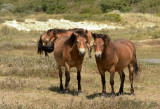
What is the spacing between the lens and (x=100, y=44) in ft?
27.6

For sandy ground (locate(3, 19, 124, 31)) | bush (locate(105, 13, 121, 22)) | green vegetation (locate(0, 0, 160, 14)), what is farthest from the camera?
green vegetation (locate(0, 0, 160, 14))

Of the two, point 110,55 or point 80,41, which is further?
point 80,41

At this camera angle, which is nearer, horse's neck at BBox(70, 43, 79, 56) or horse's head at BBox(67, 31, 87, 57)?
horse's head at BBox(67, 31, 87, 57)

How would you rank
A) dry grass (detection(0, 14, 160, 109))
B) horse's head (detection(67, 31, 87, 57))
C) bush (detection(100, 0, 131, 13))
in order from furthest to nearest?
bush (detection(100, 0, 131, 13)), horse's head (detection(67, 31, 87, 57)), dry grass (detection(0, 14, 160, 109))

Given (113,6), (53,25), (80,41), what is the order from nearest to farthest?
1. (80,41)
2. (53,25)
3. (113,6)

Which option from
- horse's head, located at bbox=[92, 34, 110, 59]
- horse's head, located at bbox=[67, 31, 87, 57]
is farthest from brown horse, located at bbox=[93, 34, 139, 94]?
horse's head, located at bbox=[67, 31, 87, 57]

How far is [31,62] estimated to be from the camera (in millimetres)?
13172

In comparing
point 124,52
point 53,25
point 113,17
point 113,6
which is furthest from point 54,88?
point 113,6

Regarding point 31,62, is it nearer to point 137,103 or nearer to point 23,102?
point 23,102

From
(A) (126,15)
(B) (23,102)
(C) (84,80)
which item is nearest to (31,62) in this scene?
(C) (84,80)

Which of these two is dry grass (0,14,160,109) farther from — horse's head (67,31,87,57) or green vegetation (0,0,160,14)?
green vegetation (0,0,160,14)

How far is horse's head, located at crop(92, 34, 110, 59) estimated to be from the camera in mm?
8234

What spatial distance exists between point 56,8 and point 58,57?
5147 centimetres

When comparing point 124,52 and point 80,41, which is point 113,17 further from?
point 80,41
